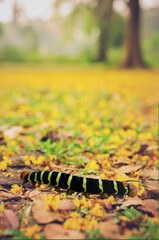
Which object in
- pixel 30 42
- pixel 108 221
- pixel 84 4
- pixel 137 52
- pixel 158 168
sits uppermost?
pixel 84 4

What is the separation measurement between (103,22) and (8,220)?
1915 cm

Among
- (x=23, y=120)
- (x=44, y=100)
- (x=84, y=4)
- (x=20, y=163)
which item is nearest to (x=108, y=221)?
(x=20, y=163)

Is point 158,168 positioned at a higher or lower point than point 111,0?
lower

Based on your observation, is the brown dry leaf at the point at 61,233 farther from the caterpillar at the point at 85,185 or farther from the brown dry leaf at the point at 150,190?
the brown dry leaf at the point at 150,190

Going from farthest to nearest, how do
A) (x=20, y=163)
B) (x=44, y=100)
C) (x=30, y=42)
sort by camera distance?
(x=30, y=42)
(x=44, y=100)
(x=20, y=163)

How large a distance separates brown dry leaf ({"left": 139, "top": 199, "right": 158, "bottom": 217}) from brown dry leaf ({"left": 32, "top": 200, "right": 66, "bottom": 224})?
49 cm

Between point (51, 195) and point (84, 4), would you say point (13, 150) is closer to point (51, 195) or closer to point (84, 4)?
point (51, 195)

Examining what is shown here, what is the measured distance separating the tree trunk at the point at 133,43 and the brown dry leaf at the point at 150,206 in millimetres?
14184

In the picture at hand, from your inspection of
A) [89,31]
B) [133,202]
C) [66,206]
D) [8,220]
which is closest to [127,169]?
[133,202]

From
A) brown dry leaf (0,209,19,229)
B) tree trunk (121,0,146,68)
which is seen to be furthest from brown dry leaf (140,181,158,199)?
tree trunk (121,0,146,68)

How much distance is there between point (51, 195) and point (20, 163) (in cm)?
63

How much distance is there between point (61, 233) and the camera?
120cm

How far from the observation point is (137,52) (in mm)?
15367

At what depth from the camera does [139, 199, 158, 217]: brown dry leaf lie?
1.37 metres
